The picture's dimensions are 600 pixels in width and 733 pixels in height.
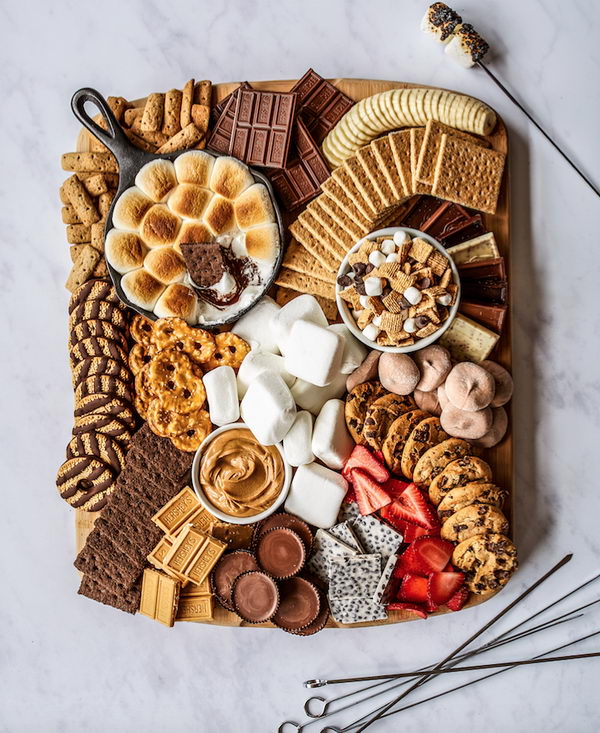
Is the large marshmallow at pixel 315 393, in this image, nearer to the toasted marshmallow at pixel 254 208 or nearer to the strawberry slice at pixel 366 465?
the strawberry slice at pixel 366 465

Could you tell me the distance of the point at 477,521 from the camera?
2604 millimetres

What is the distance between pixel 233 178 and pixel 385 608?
5.85 feet

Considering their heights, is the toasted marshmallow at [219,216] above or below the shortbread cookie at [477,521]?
above

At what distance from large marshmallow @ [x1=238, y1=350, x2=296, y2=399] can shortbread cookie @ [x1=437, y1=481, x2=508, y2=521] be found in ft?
2.45

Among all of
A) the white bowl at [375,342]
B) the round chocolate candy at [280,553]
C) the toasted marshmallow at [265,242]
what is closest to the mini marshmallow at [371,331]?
the white bowl at [375,342]

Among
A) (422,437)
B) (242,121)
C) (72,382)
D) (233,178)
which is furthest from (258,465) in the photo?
(242,121)

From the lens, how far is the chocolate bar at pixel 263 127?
9.18ft

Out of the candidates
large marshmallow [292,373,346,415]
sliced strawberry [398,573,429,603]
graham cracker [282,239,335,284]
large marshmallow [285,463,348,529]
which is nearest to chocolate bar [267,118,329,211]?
graham cracker [282,239,335,284]

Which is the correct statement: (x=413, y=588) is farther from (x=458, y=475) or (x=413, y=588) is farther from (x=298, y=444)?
(x=298, y=444)

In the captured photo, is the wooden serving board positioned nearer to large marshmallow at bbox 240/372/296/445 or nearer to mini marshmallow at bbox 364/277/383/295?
mini marshmallow at bbox 364/277/383/295

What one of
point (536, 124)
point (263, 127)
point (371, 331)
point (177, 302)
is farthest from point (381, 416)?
point (536, 124)

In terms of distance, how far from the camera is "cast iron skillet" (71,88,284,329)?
2.78 meters

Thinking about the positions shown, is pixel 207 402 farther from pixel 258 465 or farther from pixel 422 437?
pixel 422 437

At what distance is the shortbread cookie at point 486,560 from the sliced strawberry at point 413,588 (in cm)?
15
